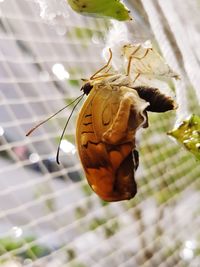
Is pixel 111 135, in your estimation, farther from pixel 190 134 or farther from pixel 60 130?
pixel 60 130

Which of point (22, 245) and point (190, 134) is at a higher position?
point (190, 134)

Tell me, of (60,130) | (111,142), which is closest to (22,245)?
(60,130)

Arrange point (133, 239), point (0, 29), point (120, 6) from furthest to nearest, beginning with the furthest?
point (133, 239)
point (0, 29)
point (120, 6)

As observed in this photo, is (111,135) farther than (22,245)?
No

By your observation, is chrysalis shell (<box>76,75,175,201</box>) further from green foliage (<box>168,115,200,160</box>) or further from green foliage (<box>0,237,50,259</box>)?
green foliage (<box>0,237,50,259</box>)

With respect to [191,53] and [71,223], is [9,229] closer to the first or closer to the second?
[71,223]

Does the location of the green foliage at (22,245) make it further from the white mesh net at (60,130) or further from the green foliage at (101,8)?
the green foliage at (101,8)

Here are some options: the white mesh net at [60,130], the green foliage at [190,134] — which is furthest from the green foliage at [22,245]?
the green foliage at [190,134]

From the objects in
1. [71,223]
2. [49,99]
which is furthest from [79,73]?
[71,223]
